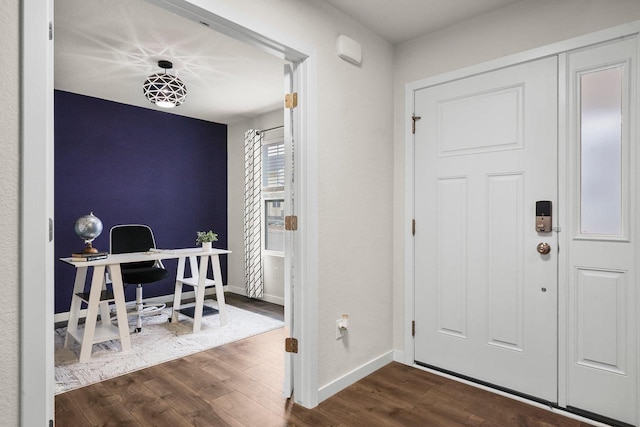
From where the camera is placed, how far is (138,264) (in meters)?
4.10

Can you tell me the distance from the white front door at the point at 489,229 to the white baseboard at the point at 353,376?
0.25 meters

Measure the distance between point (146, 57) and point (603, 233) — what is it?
3.50 metres

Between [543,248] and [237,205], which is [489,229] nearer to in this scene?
[543,248]

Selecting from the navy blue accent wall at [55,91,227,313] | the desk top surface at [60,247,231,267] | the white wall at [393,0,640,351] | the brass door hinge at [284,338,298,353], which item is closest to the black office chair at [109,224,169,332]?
the desk top surface at [60,247,231,267]

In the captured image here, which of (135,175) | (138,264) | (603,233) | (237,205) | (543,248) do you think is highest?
(135,175)

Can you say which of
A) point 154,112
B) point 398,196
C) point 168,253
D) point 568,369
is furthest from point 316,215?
point 154,112

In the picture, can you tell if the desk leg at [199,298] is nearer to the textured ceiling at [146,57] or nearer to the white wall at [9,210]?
the textured ceiling at [146,57]

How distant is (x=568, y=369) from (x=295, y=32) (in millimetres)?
2521

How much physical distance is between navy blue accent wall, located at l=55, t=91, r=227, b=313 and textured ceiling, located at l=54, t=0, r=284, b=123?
0.27m

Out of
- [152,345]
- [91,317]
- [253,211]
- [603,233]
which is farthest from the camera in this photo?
[253,211]

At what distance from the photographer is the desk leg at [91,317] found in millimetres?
2936

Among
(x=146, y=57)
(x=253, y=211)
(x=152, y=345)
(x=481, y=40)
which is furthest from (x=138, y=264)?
(x=481, y=40)

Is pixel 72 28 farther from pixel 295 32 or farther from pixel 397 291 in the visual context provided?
pixel 397 291

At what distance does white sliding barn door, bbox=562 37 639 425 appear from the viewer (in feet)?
6.44
